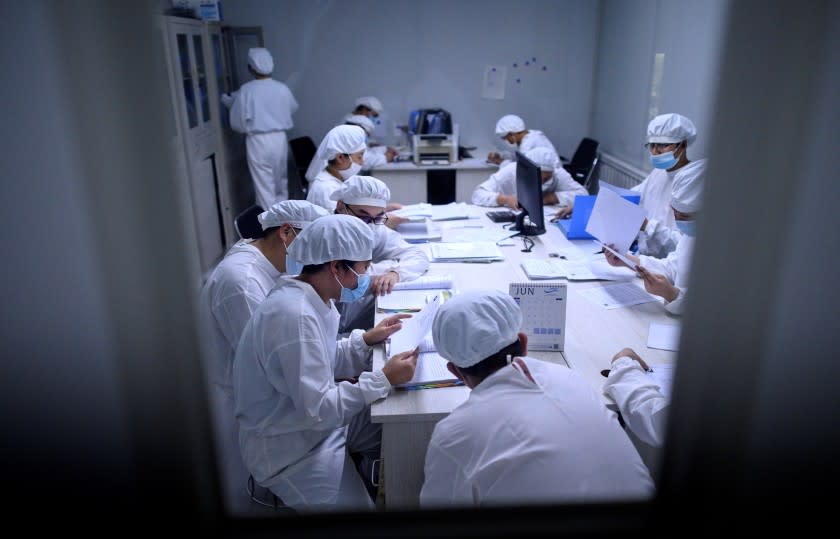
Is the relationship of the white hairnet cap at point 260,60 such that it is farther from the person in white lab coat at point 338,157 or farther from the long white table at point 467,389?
the long white table at point 467,389

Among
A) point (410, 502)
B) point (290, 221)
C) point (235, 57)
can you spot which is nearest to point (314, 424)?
point (410, 502)

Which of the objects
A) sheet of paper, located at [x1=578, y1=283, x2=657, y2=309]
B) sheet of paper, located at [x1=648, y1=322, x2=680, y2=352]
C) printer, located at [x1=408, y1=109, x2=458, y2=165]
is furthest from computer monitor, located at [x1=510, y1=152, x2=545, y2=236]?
printer, located at [x1=408, y1=109, x2=458, y2=165]

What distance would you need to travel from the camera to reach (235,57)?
5.43 meters

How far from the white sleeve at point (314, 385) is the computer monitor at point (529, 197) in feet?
5.14

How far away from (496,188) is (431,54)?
2208 mm

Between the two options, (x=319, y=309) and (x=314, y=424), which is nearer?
(x=314, y=424)

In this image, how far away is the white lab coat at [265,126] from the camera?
4852mm

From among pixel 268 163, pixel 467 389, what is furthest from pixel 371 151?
pixel 467 389

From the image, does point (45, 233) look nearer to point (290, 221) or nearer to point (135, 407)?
point (135, 407)

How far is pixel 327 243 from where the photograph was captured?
5.65ft

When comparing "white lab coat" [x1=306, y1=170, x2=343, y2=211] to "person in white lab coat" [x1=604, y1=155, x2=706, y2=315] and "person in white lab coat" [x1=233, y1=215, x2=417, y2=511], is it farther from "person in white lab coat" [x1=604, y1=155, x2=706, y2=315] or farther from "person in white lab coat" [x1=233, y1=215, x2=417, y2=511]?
"person in white lab coat" [x1=604, y1=155, x2=706, y2=315]

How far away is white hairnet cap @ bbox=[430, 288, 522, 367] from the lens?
1.34 metres

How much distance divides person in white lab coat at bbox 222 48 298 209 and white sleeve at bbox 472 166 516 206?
83.2 inches

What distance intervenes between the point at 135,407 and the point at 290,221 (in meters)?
1.53
